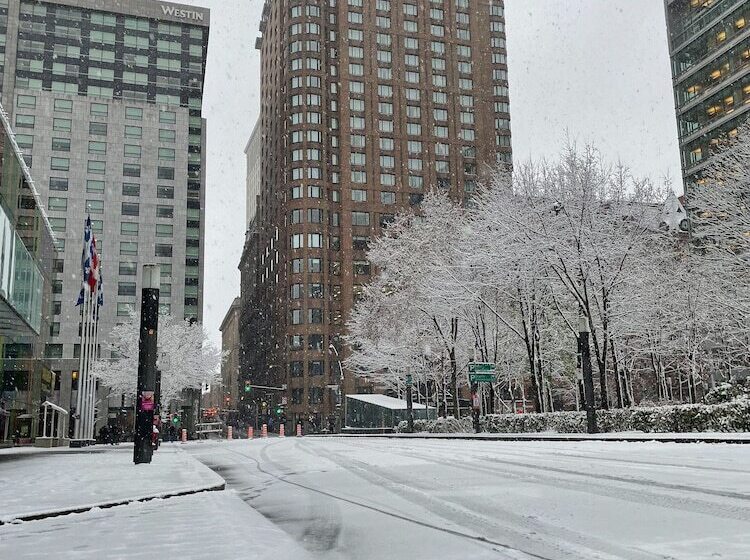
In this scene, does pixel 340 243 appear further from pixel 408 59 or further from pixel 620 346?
pixel 620 346

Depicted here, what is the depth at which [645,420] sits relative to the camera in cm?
2423

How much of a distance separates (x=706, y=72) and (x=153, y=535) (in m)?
84.7

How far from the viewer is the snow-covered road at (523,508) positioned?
5.45 meters

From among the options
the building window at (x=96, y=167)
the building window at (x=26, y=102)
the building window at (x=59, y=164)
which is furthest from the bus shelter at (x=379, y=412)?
the building window at (x=26, y=102)

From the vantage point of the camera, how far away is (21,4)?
10806 centimetres

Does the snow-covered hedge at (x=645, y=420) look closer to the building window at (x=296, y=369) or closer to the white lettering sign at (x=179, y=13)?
the building window at (x=296, y=369)

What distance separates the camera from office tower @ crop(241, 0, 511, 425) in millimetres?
109250

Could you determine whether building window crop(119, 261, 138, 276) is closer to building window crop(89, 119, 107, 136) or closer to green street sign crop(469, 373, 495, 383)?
building window crop(89, 119, 107, 136)

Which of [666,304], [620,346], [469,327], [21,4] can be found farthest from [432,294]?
[21,4]

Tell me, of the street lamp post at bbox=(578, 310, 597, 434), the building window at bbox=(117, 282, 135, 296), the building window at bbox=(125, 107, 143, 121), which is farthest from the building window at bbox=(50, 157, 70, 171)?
the street lamp post at bbox=(578, 310, 597, 434)

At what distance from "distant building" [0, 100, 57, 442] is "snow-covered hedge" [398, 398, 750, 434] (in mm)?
21595

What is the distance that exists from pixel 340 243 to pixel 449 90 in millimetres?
33177

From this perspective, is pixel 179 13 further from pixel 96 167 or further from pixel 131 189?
pixel 131 189

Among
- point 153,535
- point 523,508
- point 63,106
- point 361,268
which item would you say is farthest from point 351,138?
point 153,535
